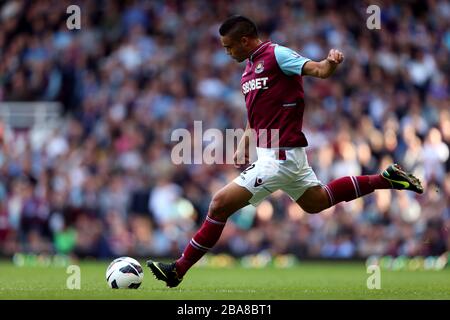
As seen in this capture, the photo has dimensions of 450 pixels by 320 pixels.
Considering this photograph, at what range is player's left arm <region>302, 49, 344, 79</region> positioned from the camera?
8.65m

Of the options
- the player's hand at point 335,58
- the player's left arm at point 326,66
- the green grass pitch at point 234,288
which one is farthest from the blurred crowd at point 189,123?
the player's hand at point 335,58

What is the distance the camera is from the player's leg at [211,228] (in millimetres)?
9508

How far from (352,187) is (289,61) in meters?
1.51

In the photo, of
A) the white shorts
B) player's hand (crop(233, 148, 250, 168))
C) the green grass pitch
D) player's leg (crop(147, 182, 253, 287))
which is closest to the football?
the green grass pitch

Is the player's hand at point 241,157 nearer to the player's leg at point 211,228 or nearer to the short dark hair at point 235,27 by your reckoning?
the player's leg at point 211,228

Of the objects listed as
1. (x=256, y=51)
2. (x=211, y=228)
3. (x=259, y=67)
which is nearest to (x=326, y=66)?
(x=259, y=67)

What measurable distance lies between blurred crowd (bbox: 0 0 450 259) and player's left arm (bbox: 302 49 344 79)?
8.84 m

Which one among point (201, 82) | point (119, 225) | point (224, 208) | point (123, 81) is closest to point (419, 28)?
point (201, 82)

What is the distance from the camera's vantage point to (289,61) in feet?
30.7

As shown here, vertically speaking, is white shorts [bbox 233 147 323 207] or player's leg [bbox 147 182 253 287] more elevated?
white shorts [bbox 233 147 323 207]

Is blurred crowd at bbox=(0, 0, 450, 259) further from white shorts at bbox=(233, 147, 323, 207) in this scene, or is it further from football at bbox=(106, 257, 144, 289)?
football at bbox=(106, 257, 144, 289)

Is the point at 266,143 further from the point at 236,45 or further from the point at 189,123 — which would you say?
the point at 189,123

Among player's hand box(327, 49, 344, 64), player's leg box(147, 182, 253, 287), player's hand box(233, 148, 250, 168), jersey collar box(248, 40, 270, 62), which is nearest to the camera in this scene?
player's hand box(327, 49, 344, 64)
